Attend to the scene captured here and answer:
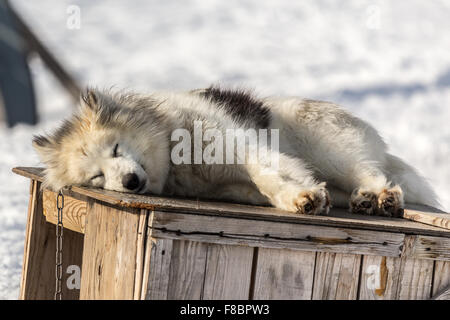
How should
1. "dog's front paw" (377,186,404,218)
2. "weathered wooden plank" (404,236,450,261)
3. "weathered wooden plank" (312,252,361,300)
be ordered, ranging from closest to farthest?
1. "weathered wooden plank" (312,252,361,300)
2. "weathered wooden plank" (404,236,450,261)
3. "dog's front paw" (377,186,404,218)

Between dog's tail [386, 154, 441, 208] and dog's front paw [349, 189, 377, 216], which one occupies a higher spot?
dog's tail [386, 154, 441, 208]

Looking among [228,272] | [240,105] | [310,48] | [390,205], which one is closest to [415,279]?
[390,205]

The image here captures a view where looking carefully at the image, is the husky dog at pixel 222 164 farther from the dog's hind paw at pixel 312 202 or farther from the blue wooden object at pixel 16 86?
the blue wooden object at pixel 16 86

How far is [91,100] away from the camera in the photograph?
344cm

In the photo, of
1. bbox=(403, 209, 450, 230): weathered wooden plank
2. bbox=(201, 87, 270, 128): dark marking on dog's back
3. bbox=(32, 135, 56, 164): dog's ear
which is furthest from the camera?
bbox=(201, 87, 270, 128): dark marking on dog's back

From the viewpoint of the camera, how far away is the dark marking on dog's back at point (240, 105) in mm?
3822

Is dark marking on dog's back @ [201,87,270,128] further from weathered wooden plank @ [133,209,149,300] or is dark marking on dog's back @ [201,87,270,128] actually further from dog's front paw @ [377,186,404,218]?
weathered wooden plank @ [133,209,149,300]

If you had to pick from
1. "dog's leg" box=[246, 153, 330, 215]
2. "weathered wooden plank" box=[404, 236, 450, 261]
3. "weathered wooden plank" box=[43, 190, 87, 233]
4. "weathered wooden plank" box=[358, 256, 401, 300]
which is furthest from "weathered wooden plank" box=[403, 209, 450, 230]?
"weathered wooden plank" box=[43, 190, 87, 233]

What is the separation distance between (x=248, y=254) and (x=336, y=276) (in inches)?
18.6

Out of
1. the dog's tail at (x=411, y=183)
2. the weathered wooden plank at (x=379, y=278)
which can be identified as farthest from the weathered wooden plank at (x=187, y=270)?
the dog's tail at (x=411, y=183)

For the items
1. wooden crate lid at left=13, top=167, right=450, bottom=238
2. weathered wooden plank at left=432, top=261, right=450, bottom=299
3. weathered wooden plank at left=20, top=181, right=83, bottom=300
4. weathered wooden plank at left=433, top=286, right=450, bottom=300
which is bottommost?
weathered wooden plank at left=20, top=181, right=83, bottom=300

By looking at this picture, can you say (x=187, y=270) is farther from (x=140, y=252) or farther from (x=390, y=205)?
(x=390, y=205)

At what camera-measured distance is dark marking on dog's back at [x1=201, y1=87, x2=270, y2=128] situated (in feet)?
12.5

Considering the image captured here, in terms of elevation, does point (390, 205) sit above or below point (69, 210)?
above
